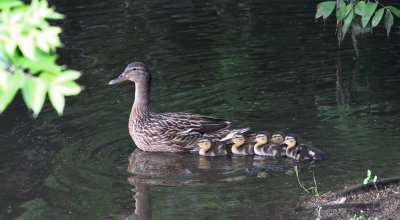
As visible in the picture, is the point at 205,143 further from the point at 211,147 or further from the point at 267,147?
the point at 267,147

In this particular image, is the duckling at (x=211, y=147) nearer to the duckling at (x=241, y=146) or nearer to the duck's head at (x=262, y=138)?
the duckling at (x=241, y=146)

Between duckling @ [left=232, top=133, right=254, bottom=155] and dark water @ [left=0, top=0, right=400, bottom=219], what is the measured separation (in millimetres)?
97

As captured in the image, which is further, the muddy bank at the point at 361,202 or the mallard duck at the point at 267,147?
the mallard duck at the point at 267,147

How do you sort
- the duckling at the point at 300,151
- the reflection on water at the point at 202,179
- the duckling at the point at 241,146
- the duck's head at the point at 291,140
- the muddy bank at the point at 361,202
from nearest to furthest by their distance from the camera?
the muddy bank at the point at 361,202, the reflection on water at the point at 202,179, the duckling at the point at 300,151, the duck's head at the point at 291,140, the duckling at the point at 241,146

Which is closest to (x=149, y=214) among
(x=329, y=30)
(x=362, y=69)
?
(x=362, y=69)

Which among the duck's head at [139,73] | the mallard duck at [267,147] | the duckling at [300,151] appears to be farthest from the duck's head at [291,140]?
the duck's head at [139,73]

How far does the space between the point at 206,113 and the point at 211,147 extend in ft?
3.97

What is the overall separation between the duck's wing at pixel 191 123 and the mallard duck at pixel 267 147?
2.30 ft

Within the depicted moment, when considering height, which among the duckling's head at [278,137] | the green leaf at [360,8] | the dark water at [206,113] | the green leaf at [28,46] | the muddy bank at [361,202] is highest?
the green leaf at [28,46]

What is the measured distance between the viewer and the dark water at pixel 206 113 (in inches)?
249

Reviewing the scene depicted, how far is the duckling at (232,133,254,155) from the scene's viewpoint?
7.43m

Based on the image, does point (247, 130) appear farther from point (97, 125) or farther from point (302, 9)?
point (302, 9)

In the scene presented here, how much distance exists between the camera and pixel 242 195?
619 centimetres

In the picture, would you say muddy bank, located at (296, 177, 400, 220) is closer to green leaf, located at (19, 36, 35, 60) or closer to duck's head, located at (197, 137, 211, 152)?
duck's head, located at (197, 137, 211, 152)
